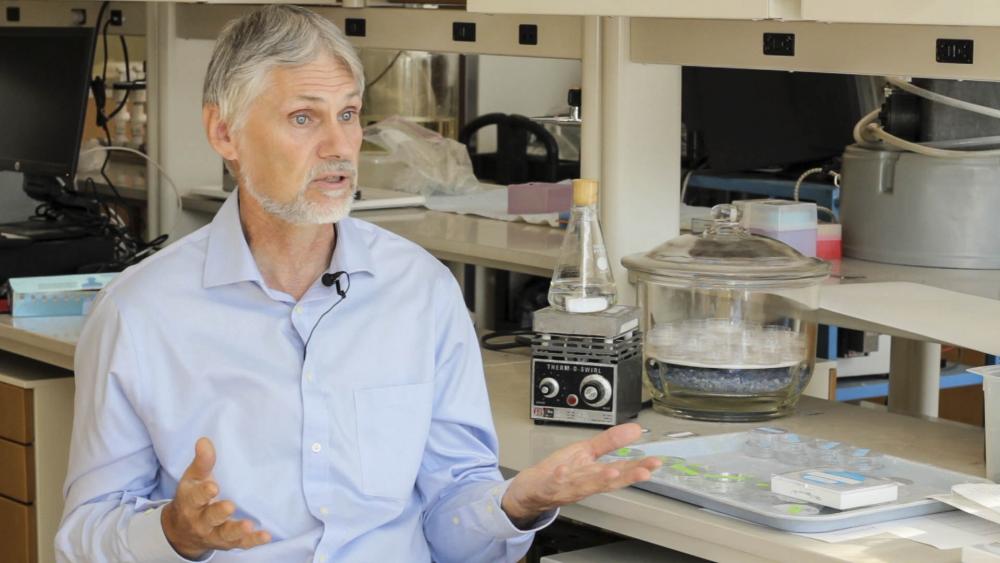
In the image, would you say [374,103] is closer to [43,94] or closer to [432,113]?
[432,113]

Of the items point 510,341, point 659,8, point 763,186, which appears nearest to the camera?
point 659,8

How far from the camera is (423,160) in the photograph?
11.9ft

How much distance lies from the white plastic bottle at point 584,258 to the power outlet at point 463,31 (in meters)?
0.54

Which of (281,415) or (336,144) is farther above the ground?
(336,144)

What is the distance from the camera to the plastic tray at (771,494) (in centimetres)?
158

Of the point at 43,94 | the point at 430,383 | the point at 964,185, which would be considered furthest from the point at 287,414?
the point at 43,94

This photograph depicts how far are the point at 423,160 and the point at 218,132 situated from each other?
1869mm

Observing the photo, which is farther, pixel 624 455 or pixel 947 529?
pixel 624 455

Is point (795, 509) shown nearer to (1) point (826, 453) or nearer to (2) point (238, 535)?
(1) point (826, 453)

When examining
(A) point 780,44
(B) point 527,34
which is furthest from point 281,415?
(B) point 527,34

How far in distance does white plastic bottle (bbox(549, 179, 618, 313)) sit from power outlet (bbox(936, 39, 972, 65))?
0.50 m

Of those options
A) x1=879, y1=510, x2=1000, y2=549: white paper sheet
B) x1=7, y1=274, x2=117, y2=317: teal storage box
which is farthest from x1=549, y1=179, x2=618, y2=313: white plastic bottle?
x1=7, y1=274, x2=117, y2=317: teal storage box

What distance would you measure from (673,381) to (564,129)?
9.70 ft

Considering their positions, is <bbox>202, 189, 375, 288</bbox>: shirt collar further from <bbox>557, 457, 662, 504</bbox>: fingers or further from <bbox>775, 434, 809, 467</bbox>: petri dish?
<bbox>775, 434, 809, 467</bbox>: petri dish
